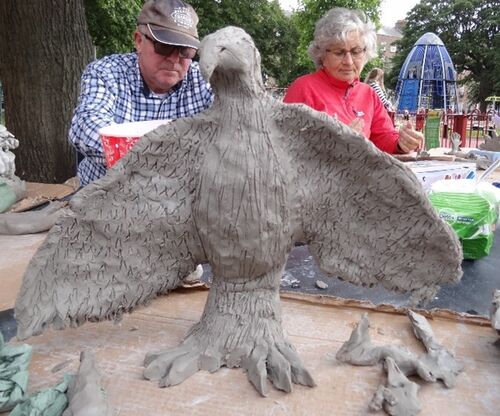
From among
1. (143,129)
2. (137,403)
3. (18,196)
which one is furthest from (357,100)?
(18,196)

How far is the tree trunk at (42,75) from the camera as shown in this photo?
281 cm

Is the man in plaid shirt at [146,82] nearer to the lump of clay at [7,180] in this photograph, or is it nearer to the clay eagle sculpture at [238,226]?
the clay eagle sculpture at [238,226]

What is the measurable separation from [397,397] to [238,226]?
412 mm

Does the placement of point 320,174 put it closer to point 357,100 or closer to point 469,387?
point 469,387

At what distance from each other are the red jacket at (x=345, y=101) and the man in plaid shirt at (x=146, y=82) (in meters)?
0.38

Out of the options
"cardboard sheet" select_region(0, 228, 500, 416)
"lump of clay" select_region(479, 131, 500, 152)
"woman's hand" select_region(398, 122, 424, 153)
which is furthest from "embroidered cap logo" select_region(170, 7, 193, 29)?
"lump of clay" select_region(479, 131, 500, 152)

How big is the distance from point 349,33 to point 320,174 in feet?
3.27

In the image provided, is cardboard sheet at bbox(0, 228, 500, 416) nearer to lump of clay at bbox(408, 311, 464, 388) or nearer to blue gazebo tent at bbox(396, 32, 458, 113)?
lump of clay at bbox(408, 311, 464, 388)

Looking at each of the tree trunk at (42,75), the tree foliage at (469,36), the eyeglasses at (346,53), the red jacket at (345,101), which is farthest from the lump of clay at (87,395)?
the tree foliage at (469,36)

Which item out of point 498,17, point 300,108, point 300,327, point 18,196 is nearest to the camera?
point 300,108

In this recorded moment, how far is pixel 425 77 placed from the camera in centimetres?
884

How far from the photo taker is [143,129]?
1.20m

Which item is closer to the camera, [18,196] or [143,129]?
[143,129]

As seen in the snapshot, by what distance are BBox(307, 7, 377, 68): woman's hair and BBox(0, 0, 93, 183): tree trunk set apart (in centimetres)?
164
